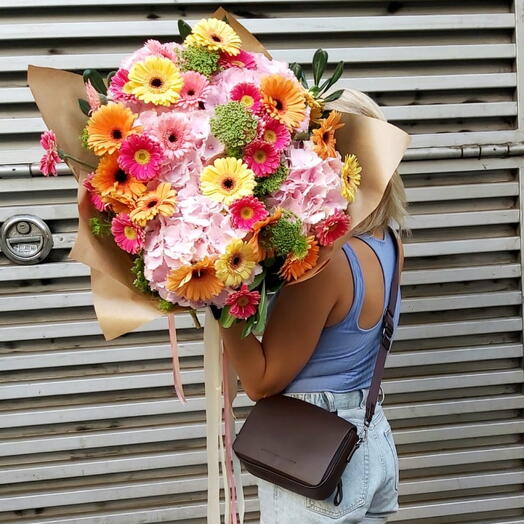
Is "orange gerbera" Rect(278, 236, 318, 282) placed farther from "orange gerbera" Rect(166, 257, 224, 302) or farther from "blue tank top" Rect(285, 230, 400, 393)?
"blue tank top" Rect(285, 230, 400, 393)

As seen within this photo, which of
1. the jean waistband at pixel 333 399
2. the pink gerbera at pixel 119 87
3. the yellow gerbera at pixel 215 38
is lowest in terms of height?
the jean waistband at pixel 333 399

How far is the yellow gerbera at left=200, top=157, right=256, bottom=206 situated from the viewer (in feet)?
4.52

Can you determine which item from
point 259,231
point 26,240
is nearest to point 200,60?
point 259,231

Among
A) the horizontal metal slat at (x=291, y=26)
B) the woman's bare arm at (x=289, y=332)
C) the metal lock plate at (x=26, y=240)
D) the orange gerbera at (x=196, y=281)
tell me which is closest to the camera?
the orange gerbera at (x=196, y=281)

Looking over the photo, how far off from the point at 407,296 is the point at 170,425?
126 cm

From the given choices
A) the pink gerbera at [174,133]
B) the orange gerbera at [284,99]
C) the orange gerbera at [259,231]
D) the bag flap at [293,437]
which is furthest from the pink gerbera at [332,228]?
the bag flap at [293,437]

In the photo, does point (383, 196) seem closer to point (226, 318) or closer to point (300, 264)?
point (300, 264)

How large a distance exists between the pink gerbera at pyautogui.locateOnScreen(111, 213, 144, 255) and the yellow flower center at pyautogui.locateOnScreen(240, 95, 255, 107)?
0.35 m

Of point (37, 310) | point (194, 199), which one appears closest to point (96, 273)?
point (194, 199)

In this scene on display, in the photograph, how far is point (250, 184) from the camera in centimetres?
138

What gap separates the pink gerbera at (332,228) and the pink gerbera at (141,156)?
1.22ft

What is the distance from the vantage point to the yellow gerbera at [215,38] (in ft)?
4.89

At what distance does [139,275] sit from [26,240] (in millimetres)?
1618

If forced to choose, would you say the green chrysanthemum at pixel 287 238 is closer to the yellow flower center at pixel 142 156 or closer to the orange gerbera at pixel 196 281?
the orange gerbera at pixel 196 281
